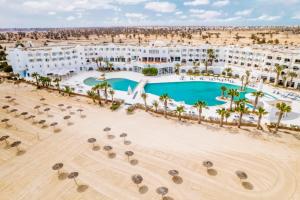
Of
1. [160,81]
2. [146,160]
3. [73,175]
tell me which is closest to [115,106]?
[146,160]

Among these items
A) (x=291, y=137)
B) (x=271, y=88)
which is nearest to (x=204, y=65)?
(x=271, y=88)

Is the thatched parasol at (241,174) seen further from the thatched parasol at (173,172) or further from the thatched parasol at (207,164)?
the thatched parasol at (173,172)

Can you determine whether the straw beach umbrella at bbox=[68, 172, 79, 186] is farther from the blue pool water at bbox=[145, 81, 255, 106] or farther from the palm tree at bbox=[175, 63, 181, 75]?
the palm tree at bbox=[175, 63, 181, 75]

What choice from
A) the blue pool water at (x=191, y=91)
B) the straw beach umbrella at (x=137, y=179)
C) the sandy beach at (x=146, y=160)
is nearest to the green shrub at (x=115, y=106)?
the sandy beach at (x=146, y=160)

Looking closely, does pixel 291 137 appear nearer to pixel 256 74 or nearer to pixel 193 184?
pixel 193 184

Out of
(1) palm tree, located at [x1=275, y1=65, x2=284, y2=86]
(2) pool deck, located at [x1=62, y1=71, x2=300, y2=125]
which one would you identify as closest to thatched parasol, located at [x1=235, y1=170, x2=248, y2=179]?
(2) pool deck, located at [x1=62, y1=71, x2=300, y2=125]
